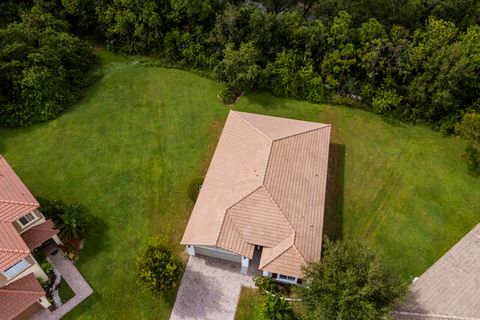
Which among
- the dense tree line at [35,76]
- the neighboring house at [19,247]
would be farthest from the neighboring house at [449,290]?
the dense tree line at [35,76]

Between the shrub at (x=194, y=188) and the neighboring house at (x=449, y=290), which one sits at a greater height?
the neighboring house at (x=449, y=290)

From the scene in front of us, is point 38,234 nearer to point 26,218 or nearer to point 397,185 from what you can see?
point 26,218

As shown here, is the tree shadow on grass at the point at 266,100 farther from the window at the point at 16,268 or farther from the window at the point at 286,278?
the window at the point at 16,268

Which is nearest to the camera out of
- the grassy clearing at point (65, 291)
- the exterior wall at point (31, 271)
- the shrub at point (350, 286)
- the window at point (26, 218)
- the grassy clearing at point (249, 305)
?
the shrub at point (350, 286)

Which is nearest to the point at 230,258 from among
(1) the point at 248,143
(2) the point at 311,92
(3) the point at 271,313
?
(3) the point at 271,313

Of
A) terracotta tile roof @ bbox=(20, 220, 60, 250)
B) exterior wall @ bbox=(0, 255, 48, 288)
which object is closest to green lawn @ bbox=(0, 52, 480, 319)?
exterior wall @ bbox=(0, 255, 48, 288)

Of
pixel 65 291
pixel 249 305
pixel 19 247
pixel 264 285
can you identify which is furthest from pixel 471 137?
pixel 19 247

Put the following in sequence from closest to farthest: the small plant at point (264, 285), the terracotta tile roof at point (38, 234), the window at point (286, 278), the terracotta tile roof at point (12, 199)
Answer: the terracotta tile roof at point (12, 199) → the terracotta tile roof at point (38, 234) → the small plant at point (264, 285) → the window at point (286, 278)
